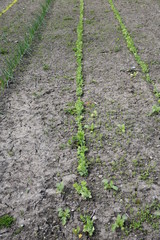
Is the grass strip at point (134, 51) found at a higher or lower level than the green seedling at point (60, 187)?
lower

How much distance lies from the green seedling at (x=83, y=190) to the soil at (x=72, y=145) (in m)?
0.05

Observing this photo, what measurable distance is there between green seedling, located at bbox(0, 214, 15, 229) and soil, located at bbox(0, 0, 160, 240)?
0.04 metres

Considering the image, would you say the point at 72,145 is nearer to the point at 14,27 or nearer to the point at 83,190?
the point at 83,190

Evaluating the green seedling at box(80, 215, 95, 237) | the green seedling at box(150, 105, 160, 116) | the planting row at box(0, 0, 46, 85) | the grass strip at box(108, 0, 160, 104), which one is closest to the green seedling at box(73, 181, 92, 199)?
the green seedling at box(80, 215, 95, 237)

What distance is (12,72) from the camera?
4.48 meters

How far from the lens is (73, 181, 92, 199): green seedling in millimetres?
2484

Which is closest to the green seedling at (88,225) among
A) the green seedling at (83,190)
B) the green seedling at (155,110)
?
the green seedling at (83,190)

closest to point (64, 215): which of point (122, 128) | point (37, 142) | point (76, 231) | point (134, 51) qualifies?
point (76, 231)

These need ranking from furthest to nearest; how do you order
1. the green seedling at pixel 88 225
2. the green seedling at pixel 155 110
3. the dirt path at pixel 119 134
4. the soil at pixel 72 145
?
the green seedling at pixel 155 110
the dirt path at pixel 119 134
the soil at pixel 72 145
the green seedling at pixel 88 225

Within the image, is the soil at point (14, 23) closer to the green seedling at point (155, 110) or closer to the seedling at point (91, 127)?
the seedling at point (91, 127)

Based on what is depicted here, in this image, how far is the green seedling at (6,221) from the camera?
229 centimetres

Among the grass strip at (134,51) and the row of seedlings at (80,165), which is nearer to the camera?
the row of seedlings at (80,165)

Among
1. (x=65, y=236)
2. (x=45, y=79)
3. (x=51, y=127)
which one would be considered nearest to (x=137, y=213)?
(x=65, y=236)

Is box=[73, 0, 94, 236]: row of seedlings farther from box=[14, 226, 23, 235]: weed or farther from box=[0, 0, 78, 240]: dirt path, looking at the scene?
box=[14, 226, 23, 235]: weed
